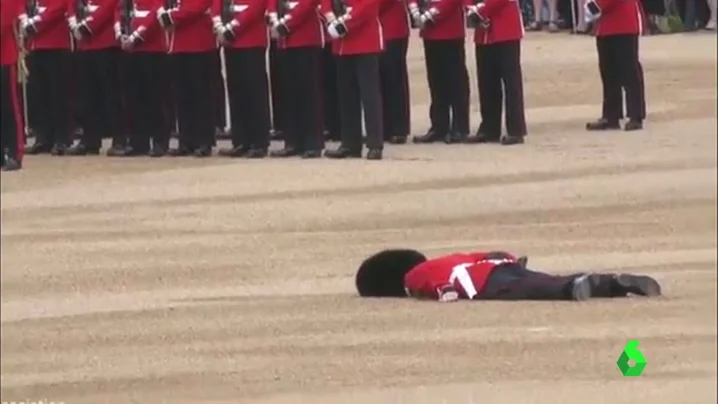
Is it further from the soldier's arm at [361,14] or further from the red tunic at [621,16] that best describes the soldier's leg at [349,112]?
the red tunic at [621,16]

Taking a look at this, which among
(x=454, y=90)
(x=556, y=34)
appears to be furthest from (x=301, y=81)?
(x=556, y=34)

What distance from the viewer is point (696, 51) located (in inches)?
731

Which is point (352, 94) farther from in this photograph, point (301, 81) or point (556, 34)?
point (556, 34)

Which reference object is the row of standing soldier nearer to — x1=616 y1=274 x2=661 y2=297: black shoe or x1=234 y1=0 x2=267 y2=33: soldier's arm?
x1=234 y1=0 x2=267 y2=33: soldier's arm

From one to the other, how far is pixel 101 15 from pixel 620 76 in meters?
3.44

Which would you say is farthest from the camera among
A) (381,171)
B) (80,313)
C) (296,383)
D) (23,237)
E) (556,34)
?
A: (556,34)

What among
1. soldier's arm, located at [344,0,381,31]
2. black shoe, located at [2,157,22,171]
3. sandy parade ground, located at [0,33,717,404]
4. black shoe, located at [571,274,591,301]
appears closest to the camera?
sandy parade ground, located at [0,33,717,404]

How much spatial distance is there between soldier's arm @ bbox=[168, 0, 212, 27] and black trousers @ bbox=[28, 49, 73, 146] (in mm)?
1035

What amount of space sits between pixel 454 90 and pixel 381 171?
5.86ft

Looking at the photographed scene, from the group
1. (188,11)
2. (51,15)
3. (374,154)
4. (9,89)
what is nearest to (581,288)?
(9,89)

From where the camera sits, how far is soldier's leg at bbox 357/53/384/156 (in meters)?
13.4

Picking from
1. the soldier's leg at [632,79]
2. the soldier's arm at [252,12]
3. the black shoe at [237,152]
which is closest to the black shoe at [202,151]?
the black shoe at [237,152]

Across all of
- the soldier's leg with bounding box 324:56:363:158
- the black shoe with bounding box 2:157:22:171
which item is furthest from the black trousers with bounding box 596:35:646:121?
the black shoe with bounding box 2:157:22:171

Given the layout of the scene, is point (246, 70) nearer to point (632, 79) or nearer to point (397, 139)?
point (397, 139)
